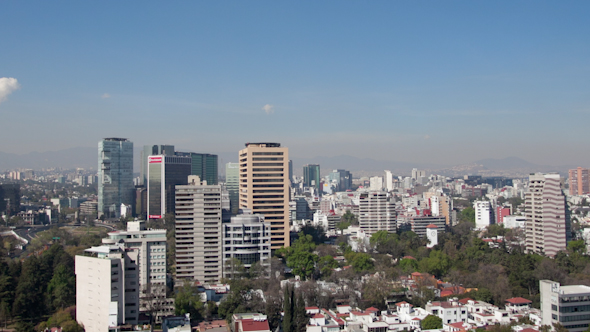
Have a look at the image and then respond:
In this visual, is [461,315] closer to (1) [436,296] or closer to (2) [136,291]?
(1) [436,296]

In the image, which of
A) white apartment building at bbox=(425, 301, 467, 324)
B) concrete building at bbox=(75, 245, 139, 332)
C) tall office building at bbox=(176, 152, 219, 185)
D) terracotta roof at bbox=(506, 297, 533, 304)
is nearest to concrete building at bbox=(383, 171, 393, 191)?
tall office building at bbox=(176, 152, 219, 185)

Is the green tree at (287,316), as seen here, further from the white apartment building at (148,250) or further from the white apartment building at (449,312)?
the white apartment building at (148,250)

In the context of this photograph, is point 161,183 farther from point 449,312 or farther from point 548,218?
point 449,312

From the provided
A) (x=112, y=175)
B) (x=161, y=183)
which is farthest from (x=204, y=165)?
(x=161, y=183)

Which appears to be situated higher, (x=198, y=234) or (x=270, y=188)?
(x=270, y=188)

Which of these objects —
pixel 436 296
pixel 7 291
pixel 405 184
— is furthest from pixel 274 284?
pixel 405 184

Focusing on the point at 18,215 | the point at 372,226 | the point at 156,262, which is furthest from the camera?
the point at 18,215
